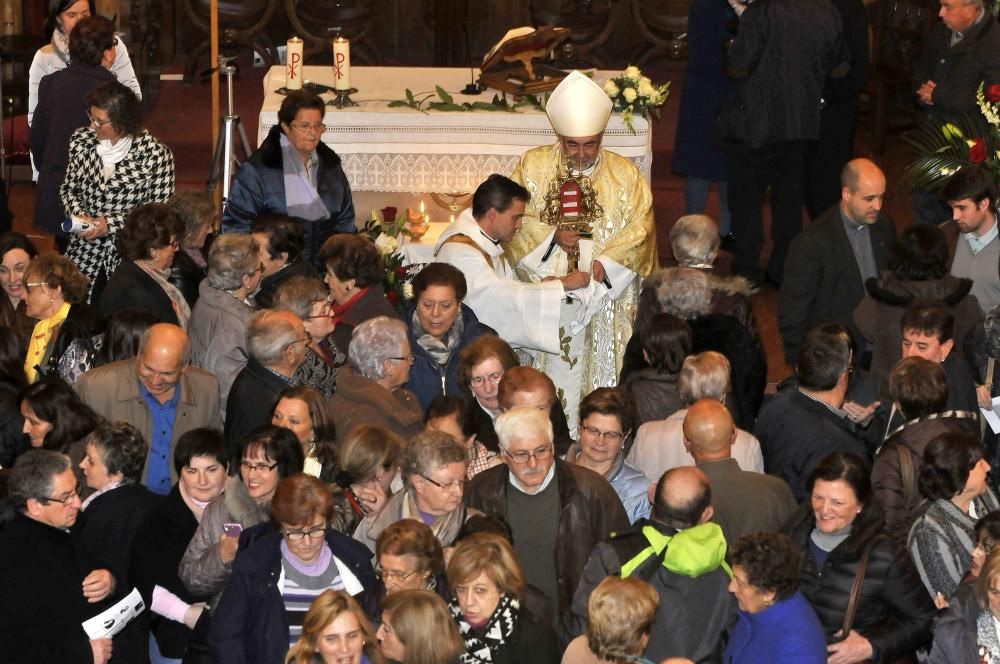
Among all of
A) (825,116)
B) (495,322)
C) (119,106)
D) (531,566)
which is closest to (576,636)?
(531,566)

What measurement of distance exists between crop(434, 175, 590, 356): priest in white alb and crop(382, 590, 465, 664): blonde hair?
3.16m

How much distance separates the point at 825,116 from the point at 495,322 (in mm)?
3824

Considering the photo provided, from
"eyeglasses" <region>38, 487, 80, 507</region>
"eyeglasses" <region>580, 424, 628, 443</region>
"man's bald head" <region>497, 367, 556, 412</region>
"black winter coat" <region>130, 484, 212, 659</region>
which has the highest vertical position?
"man's bald head" <region>497, 367, 556, 412</region>

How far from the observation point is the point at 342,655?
5086 millimetres

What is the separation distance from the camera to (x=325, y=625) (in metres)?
5.10

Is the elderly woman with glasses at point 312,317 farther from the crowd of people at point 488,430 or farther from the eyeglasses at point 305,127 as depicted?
the eyeglasses at point 305,127

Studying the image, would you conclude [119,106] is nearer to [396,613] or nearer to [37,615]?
[37,615]

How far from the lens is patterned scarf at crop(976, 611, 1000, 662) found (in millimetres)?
5559

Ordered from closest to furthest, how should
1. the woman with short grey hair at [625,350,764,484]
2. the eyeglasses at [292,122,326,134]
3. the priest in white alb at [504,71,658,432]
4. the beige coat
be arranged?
the woman with short grey hair at [625,350,764,484] < the beige coat < the priest in white alb at [504,71,658,432] < the eyeglasses at [292,122,326,134]

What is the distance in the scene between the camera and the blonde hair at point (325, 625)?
5.10 meters

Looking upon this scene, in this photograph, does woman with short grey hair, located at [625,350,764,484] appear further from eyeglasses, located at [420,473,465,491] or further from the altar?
the altar

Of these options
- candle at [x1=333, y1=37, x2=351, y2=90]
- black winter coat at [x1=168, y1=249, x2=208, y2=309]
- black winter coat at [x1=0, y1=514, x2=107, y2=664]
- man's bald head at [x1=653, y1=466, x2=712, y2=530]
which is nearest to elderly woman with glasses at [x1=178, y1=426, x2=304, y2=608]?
black winter coat at [x1=0, y1=514, x2=107, y2=664]

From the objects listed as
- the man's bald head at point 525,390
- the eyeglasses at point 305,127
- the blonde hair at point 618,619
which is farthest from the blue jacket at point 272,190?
the blonde hair at point 618,619

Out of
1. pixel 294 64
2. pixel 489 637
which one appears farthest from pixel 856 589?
pixel 294 64
